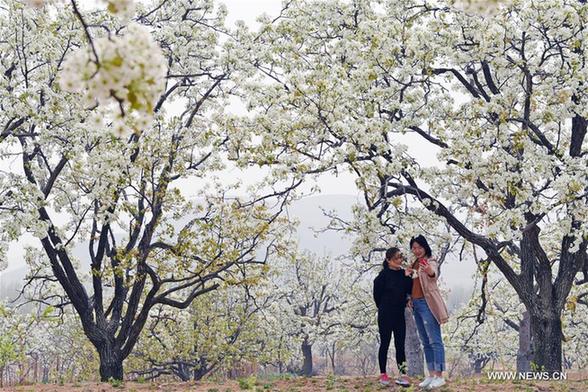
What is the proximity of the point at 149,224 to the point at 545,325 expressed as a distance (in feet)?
31.8

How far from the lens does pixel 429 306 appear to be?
10.4m

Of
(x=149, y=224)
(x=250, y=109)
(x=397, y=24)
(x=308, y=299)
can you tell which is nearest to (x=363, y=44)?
(x=397, y=24)

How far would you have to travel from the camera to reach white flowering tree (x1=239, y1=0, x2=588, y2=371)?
12672 mm

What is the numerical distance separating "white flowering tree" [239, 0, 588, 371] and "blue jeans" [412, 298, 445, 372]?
2.69 m

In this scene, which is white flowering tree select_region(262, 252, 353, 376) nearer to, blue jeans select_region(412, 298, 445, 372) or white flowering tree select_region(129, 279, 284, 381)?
white flowering tree select_region(129, 279, 284, 381)

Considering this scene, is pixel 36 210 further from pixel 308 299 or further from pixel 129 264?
pixel 308 299

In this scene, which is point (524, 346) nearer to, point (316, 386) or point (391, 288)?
point (316, 386)

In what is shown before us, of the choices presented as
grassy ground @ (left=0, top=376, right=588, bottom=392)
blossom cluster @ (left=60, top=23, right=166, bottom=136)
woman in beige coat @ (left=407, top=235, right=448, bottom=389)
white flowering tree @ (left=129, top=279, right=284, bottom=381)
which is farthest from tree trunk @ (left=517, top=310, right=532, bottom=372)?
blossom cluster @ (left=60, top=23, right=166, bottom=136)

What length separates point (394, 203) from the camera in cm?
1284

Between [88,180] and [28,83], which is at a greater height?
[28,83]

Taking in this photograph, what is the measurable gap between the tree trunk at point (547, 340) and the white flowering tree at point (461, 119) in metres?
0.03

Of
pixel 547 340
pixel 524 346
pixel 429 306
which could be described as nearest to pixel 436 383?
pixel 429 306

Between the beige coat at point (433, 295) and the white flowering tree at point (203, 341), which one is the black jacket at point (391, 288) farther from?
the white flowering tree at point (203, 341)

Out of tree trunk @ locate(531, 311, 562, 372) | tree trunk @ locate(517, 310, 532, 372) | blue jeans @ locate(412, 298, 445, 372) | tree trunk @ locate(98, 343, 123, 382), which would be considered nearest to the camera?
blue jeans @ locate(412, 298, 445, 372)
